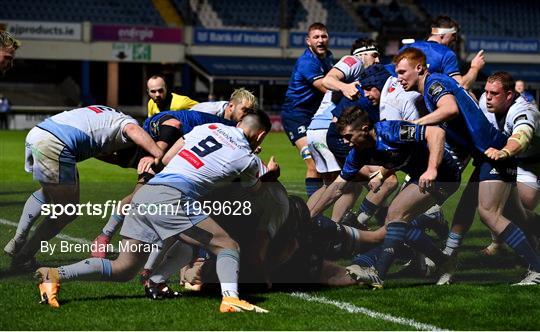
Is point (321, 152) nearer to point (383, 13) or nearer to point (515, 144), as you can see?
point (515, 144)

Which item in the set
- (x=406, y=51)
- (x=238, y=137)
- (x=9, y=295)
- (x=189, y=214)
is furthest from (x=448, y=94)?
(x=9, y=295)

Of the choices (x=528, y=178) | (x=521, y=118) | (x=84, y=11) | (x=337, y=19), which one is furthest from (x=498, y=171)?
(x=337, y=19)

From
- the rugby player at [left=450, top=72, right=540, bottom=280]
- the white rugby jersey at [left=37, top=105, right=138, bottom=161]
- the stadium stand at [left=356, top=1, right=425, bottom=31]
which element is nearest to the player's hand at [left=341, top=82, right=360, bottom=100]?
the rugby player at [left=450, top=72, right=540, bottom=280]

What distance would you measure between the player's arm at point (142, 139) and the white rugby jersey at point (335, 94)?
8.56 feet

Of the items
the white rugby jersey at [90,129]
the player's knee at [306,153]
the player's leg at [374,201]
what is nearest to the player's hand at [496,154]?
the player's leg at [374,201]

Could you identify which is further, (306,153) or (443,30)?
(306,153)

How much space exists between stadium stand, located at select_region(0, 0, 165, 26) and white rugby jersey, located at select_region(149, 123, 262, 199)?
33204 millimetres

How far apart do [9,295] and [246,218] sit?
5.53 feet

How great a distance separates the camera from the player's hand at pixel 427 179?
22.5 ft

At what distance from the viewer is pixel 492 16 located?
151ft

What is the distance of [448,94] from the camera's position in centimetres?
717

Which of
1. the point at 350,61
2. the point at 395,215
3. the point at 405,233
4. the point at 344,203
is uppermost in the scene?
the point at 350,61

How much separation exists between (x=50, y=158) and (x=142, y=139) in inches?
33.0

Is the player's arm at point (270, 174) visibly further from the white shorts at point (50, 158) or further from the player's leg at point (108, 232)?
the white shorts at point (50, 158)
